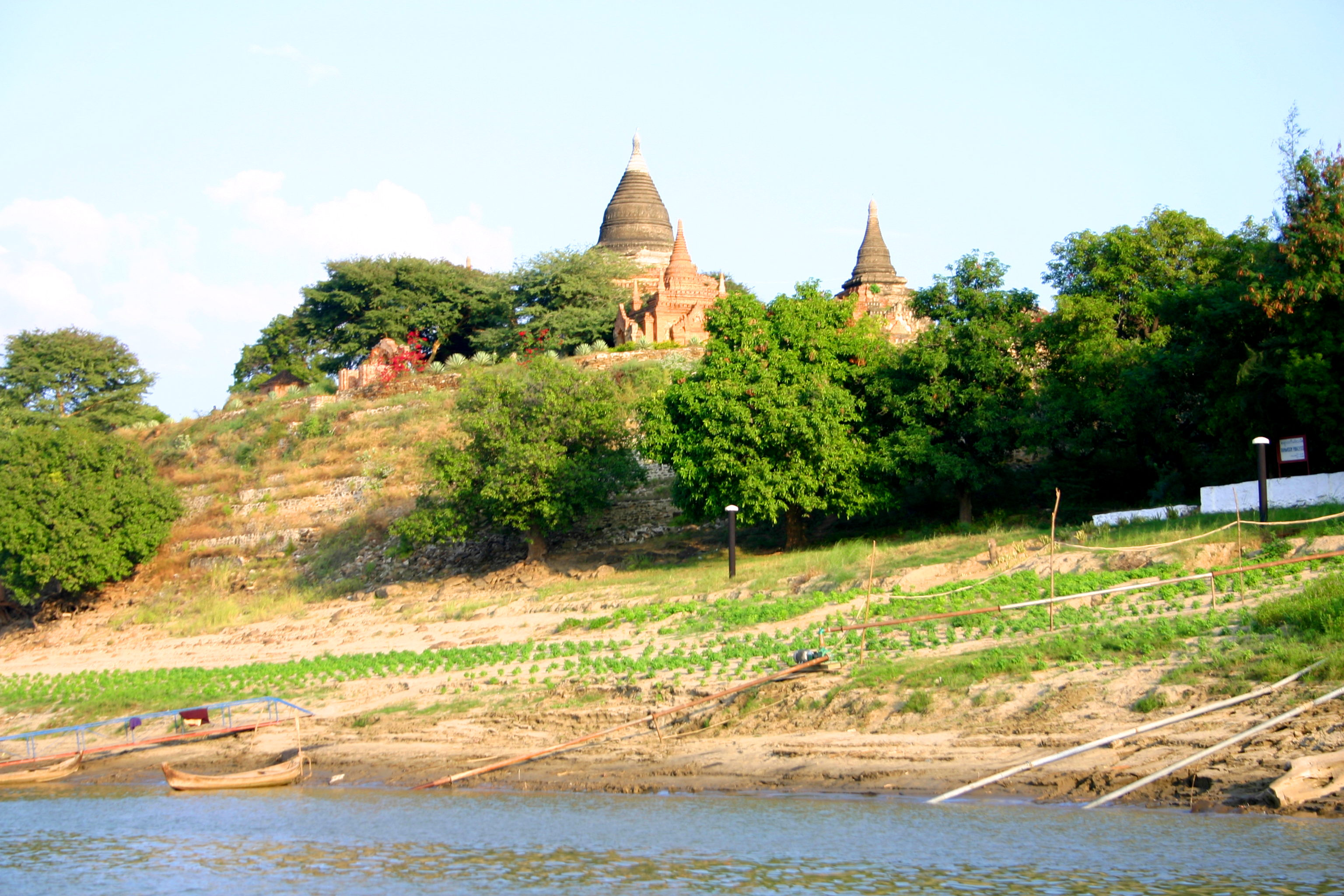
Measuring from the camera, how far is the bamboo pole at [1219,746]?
11211 mm

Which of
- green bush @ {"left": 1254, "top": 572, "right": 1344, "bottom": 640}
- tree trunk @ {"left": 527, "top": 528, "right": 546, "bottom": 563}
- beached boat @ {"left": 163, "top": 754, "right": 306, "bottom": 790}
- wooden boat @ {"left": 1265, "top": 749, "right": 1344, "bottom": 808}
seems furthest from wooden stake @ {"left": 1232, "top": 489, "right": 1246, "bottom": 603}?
tree trunk @ {"left": 527, "top": 528, "right": 546, "bottom": 563}

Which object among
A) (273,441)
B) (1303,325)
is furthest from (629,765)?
(273,441)

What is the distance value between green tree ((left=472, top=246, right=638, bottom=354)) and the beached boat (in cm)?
3669

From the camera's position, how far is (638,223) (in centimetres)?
7050

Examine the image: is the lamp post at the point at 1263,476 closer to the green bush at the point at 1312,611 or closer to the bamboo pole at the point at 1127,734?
the green bush at the point at 1312,611

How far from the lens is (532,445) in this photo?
29859 mm

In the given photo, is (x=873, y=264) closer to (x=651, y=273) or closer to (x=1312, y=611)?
(x=651, y=273)

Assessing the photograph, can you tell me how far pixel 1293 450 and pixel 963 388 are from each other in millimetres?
8367

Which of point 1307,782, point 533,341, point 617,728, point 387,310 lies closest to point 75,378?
point 387,310

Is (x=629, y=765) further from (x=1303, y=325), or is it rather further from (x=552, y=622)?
(x=1303, y=325)

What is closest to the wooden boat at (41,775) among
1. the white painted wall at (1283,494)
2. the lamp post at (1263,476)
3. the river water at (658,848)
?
the river water at (658,848)

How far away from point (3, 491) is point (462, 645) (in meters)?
19.3

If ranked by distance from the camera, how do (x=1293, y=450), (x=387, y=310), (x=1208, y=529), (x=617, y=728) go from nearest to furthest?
1. (x=617, y=728)
2. (x=1208, y=529)
3. (x=1293, y=450)
4. (x=387, y=310)

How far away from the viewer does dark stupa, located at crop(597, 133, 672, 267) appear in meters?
69.2
